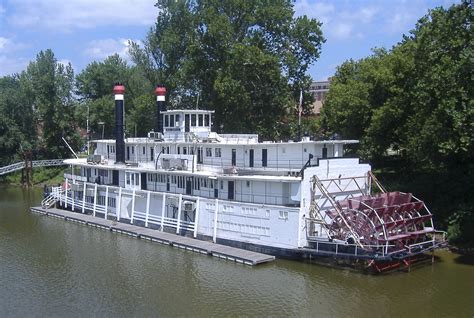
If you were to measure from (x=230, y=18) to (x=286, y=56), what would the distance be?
Result: 797 centimetres

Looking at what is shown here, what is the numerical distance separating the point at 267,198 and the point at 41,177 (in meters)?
50.8

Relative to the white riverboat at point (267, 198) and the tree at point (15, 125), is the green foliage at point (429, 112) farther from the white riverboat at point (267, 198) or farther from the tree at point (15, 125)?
the tree at point (15, 125)

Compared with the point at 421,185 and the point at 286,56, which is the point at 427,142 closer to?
the point at 421,185

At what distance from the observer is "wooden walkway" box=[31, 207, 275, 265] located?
29562mm

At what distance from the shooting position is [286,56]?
5572cm

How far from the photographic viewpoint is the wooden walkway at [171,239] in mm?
29562

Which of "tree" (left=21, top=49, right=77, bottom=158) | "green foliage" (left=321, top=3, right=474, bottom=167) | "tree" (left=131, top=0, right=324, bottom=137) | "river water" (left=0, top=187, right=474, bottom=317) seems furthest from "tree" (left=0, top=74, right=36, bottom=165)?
"green foliage" (left=321, top=3, right=474, bottom=167)

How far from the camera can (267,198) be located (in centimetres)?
3131

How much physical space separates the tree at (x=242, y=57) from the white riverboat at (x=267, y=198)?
48.2 feet

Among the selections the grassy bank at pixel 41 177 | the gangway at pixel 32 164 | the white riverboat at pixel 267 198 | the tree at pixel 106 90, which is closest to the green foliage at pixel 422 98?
the white riverboat at pixel 267 198

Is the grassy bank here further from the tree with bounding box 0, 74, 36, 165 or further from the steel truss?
the steel truss

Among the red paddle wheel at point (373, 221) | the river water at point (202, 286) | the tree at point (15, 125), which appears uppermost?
the tree at point (15, 125)

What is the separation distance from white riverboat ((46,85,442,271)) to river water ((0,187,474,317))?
146 centimetres

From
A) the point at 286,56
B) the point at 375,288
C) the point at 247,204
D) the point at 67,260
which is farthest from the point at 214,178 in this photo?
the point at 286,56
